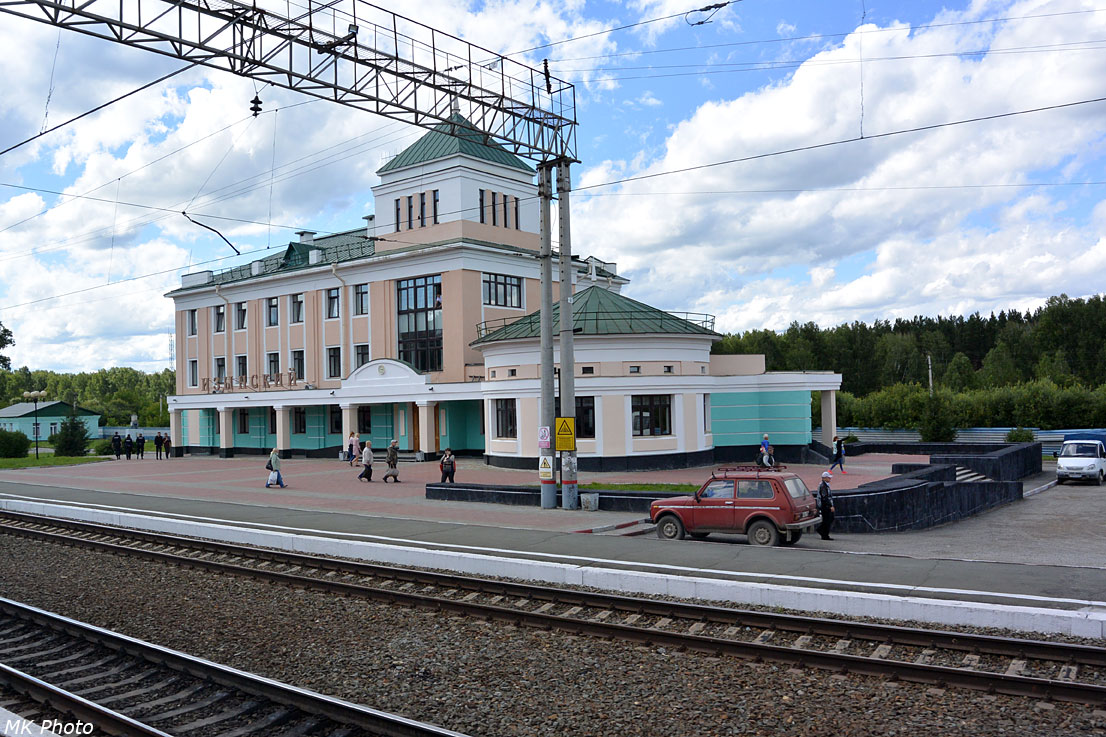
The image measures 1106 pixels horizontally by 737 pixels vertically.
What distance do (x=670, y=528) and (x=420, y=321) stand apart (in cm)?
2950

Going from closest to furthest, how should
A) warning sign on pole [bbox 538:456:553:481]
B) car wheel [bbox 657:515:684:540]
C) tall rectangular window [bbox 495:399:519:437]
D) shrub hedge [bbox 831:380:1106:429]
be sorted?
car wheel [bbox 657:515:684:540]
warning sign on pole [bbox 538:456:553:481]
tall rectangular window [bbox 495:399:519:437]
shrub hedge [bbox 831:380:1106:429]

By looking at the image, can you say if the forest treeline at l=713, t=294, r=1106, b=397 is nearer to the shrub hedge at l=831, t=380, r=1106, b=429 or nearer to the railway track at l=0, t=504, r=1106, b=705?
the shrub hedge at l=831, t=380, r=1106, b=429

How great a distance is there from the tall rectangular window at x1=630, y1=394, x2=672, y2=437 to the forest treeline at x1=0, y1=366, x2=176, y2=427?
106m

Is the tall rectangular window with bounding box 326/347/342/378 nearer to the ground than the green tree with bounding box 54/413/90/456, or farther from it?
farther from it

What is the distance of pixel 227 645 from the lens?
9859 mm

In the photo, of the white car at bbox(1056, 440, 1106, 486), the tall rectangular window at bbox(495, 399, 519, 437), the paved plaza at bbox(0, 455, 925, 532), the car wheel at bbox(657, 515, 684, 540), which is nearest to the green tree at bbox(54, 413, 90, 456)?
the paved plaza at bbox(0, 455, 925, 532)

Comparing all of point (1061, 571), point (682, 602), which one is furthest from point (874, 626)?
point (1061, 571)

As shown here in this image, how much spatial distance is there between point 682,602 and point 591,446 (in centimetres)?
2163

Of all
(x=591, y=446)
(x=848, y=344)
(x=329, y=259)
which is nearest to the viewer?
(x=591, y=446)

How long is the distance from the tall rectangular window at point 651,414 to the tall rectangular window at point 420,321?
1398 cm

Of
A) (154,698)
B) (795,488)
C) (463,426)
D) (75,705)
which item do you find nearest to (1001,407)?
(463,426)

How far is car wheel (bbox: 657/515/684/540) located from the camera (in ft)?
55.5

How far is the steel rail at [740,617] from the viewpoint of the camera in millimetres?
8609

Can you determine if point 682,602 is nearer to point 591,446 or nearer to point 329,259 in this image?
point 591,446
